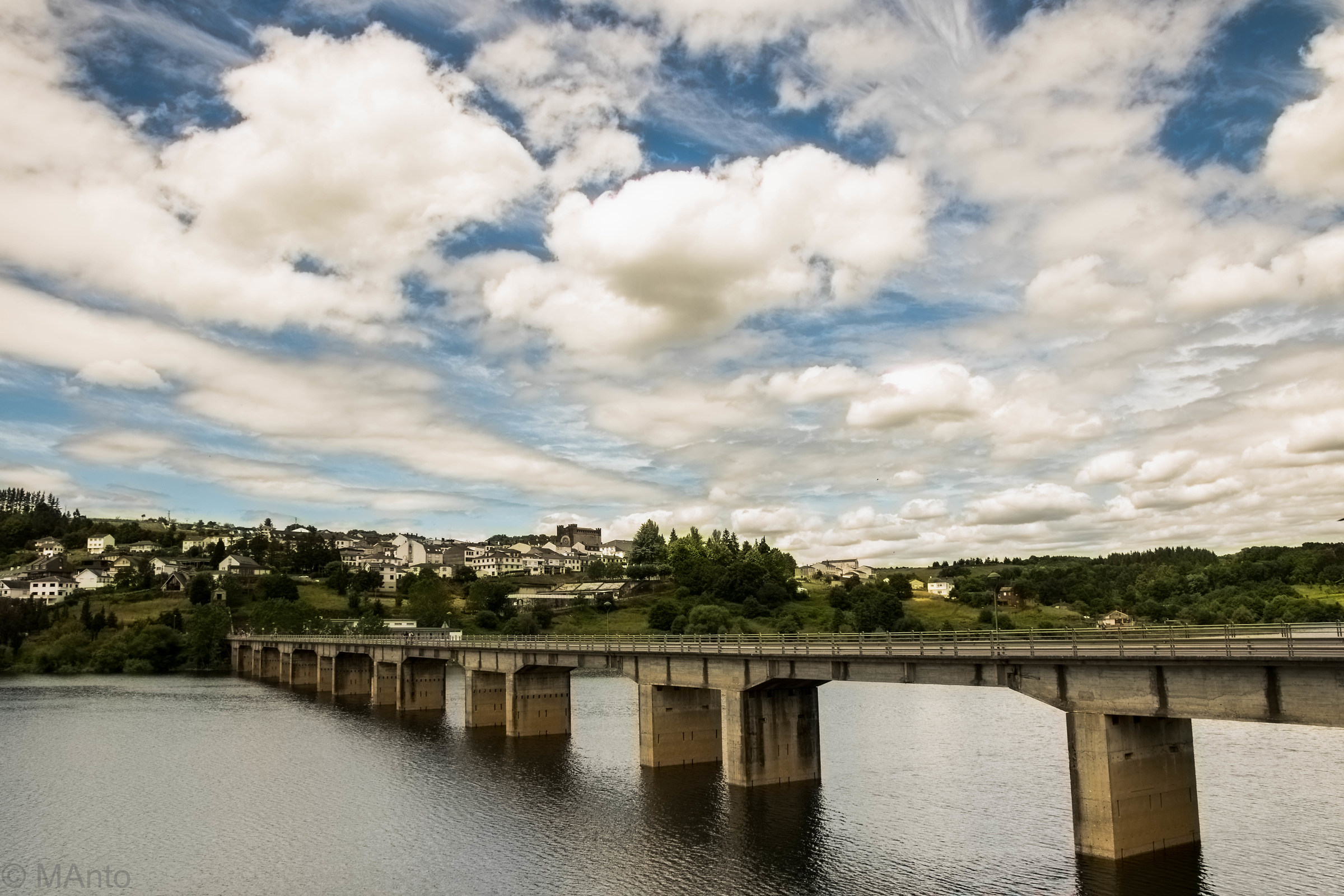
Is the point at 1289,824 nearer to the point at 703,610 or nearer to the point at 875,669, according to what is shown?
the point at 875,669

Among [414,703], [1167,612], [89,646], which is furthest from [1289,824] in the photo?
[89,646]

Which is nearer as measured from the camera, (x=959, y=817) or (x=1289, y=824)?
(x=1289, y=824)

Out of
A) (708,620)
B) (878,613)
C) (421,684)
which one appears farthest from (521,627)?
(421,684)

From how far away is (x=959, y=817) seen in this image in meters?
49.5

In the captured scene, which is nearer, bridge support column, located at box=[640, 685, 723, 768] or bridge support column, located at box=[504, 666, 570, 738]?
bridge support column, located at box=[640, 685, 723, 768]

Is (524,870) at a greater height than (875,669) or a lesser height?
lesser

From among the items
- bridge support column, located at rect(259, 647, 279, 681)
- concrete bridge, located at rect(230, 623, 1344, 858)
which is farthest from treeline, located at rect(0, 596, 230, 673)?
concrete bridge, located at rect(230, 623, 1344, 858)

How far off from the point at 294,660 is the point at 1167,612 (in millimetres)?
153842

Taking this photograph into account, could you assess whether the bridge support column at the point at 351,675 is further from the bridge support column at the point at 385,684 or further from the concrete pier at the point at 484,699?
the concrete pier at the point at 484,699

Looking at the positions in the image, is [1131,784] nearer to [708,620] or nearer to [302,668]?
[708,620]

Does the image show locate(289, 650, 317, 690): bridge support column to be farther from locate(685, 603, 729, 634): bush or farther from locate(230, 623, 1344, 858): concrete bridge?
locate(230, 623, 1344, 858): concrete bridge

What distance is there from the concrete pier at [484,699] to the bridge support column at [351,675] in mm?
50463
